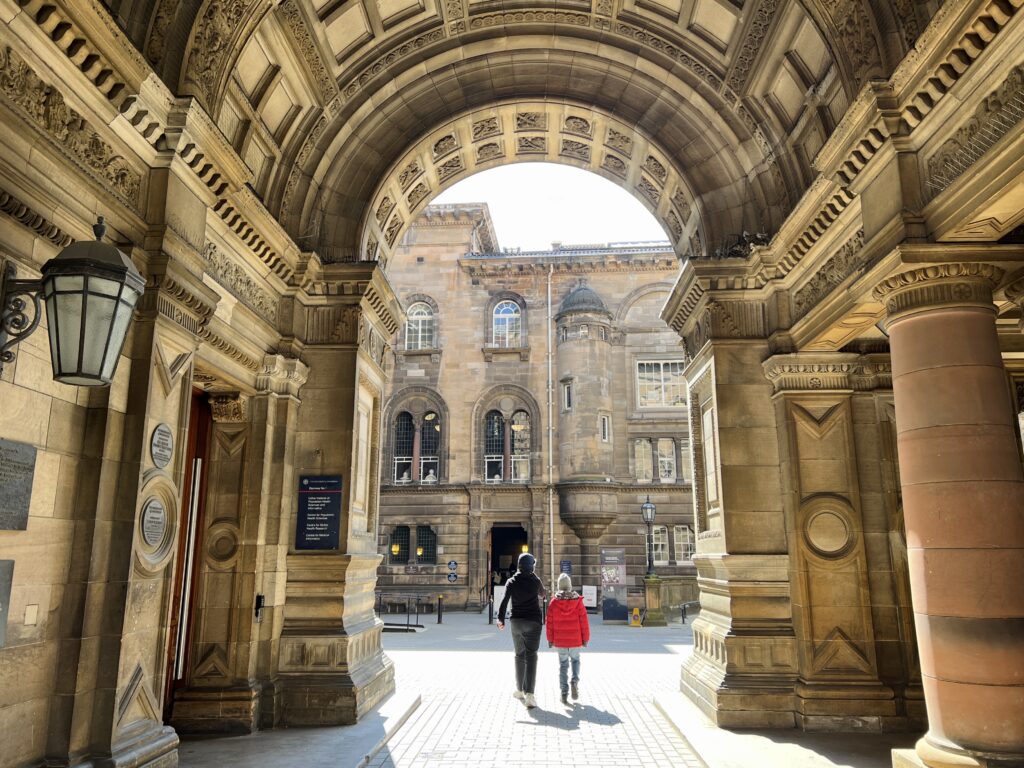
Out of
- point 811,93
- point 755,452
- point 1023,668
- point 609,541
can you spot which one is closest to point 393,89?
point 811,93

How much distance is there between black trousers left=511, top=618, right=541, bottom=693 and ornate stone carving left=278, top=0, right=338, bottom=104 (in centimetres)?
808

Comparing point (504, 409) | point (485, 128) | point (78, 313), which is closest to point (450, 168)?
point (485, 128)

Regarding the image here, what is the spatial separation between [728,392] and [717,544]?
2162 mm

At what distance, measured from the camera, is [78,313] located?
457 centimetres

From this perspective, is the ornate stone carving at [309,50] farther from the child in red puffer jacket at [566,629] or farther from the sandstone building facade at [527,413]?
the sandstone building facade at [527,413]

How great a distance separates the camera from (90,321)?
4.59m

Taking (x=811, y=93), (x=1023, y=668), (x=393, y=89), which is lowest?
(x=1023, y=668)

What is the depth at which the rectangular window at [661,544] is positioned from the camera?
3097 centimetres

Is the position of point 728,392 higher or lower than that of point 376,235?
lower

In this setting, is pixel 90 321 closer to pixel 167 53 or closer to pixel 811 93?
pixel 167 53

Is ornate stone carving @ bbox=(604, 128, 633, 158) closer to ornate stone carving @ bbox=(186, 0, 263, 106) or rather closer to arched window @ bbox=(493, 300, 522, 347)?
ornate stone carving @ bbox=(186, 0, 263, 106)

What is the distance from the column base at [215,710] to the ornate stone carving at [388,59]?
827 cm

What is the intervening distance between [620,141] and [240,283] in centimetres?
670

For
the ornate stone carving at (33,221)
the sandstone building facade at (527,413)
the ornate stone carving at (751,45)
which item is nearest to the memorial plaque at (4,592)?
the ornate stone carving at (33,221)
